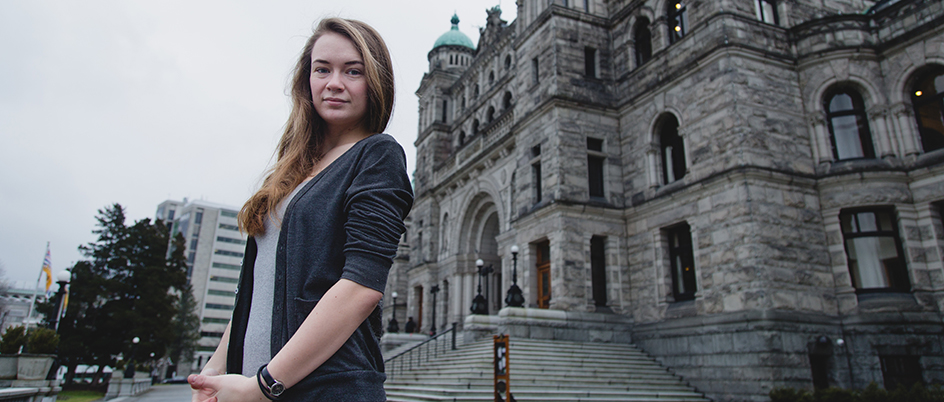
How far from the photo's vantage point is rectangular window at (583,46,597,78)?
2192 cm

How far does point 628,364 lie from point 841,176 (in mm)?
7839

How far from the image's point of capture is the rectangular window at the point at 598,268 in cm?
1947

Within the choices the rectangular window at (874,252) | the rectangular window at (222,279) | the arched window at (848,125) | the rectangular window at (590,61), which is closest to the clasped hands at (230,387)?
the rectangular window at (874,252)

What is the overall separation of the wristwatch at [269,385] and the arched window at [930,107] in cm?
1928

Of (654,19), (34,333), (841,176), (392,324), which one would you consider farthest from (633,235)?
(34,333)

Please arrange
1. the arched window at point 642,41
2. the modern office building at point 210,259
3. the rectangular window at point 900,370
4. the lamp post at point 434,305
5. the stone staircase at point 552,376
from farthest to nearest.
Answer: the modern office building at point 210,259 → the lamp post at point 434,305 → the arched window at point 642,41 → the rectangular window at point 900,370 → the stone staircase at point 552,376

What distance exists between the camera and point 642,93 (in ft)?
65.3

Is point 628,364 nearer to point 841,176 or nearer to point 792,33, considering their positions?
point 841,176

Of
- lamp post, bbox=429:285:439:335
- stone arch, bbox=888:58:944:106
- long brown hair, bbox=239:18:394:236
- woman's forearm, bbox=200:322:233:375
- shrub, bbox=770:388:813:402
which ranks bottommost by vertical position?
shrub, bbox=770:388:813:402

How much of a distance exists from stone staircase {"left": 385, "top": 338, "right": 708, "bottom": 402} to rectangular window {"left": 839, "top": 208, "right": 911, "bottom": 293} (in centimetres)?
546

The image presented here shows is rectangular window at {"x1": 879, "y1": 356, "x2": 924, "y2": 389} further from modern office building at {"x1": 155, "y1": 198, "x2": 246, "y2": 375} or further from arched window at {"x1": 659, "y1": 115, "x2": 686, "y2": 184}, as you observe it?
modern office building at {"x1": 155, "y1": 198, "x2": 246, "y2": 375}

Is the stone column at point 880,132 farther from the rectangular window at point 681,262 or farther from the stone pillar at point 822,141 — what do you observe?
the rectangular window at point 681,262

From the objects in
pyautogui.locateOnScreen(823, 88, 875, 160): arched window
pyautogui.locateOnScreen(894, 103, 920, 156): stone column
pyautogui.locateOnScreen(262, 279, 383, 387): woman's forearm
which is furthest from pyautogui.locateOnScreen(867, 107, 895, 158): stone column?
pyautogui.locateOnScreen(262, 279, 383, 387): woman's forearm

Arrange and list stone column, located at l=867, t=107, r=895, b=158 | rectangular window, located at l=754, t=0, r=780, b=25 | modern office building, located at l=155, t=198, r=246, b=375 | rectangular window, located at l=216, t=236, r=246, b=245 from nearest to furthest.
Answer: stone column, located at l=867, t=107, r=895, b=158 < rectangular window, located at l=754, t=0, r=780, b=25 < modern office building, located at l=155, t=198, r=246, b=375 < rectangular window, located at l=216, t=236, r=246, b=245
